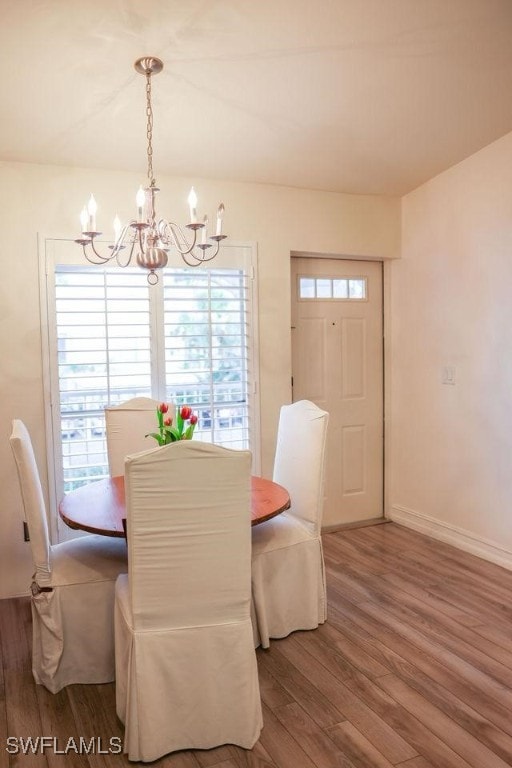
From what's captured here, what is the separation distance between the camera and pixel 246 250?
12.9ft

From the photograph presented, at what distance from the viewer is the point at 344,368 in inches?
178

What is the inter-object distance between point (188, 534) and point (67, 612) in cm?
89

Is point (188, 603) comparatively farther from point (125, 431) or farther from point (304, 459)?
point (125, 431)

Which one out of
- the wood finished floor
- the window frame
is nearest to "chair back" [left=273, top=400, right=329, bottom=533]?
the wood finished floor

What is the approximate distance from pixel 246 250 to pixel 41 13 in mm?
1953

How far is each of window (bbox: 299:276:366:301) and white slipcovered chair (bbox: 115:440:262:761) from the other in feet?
8.52

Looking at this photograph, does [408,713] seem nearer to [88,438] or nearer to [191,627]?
[191,627]

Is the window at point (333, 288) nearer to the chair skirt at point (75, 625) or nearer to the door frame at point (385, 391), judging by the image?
the door frame at point (385, 391)

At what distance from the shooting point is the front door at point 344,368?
14.4 feet

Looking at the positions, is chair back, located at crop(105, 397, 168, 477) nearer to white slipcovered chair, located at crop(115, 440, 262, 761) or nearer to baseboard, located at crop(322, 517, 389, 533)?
white slipcovered chair, located at crop(115, 440, 262, 761)

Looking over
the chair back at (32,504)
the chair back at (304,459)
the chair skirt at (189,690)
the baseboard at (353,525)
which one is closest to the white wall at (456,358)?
the baseboard at (353,525)

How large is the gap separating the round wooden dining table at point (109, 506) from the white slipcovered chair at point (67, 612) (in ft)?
0.53

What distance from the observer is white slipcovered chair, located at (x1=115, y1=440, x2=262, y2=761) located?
1.90m

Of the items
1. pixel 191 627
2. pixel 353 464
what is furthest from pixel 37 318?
pixel 353 464
